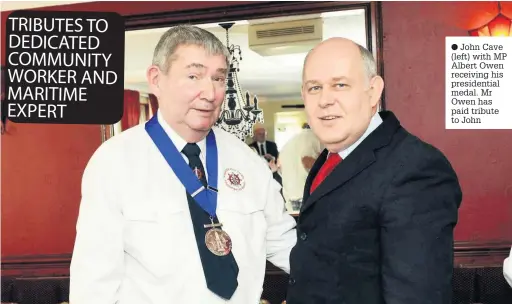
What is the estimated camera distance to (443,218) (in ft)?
4.13

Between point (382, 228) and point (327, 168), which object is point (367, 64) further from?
point (382, 228)

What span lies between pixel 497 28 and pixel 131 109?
249 centimetres

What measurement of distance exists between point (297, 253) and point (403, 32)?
2.32 m

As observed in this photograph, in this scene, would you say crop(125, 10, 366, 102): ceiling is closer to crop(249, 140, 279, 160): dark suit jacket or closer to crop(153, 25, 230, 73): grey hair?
crop(249, 140, 279, 160): dark suit jacket

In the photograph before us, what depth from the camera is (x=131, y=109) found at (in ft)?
12.6

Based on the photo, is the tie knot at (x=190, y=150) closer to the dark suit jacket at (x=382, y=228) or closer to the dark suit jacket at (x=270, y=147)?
the dark suit jacket at (x=382, y=228)

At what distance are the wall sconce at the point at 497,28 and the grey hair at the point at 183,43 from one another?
220cm

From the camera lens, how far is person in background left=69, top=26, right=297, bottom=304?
1661 millimetres

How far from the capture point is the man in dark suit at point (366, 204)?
4.13 feet

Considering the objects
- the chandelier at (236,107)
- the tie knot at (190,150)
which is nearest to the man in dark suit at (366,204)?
the tie knot at (190,150)

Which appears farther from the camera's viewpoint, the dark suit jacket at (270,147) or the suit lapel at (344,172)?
the dark suit jacket at (270,147)

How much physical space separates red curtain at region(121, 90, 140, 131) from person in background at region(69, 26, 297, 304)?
6.62 ft

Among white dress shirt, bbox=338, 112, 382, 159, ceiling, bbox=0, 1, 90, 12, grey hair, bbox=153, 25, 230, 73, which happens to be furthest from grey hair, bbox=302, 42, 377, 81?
ceiling, bbox=0, 1, 90, 12

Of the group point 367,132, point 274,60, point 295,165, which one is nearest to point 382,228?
point 367,132
